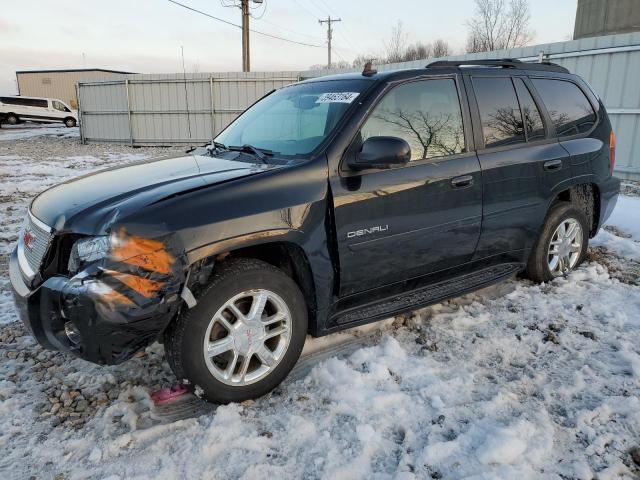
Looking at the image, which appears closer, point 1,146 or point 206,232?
point 206,232

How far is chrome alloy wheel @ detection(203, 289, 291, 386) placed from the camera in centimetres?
259

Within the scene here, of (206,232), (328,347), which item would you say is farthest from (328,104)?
(328,347)

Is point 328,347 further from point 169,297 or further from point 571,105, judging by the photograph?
point 571,105

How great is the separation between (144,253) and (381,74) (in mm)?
1977

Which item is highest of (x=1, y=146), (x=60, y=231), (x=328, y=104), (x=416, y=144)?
(x=328, y=104)

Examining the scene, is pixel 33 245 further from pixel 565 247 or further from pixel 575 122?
pixel 575 122

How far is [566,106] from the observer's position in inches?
168

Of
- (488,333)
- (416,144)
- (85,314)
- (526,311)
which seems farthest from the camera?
(526,311)

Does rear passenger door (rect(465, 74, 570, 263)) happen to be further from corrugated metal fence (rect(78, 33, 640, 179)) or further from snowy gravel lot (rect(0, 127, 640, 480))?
corrugated metal fence (rect(78, 33, 640, 179))

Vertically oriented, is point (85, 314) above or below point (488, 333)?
above

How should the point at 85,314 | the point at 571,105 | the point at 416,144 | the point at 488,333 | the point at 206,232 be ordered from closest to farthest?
the point at 85,314, the point at 206,232, the point at 416,144, the point at 488,333, the point at 571,105

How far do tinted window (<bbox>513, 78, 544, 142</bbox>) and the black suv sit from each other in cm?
1

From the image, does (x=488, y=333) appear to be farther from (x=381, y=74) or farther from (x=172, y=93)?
(x=172, y=93)

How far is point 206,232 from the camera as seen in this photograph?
94.9 inches
